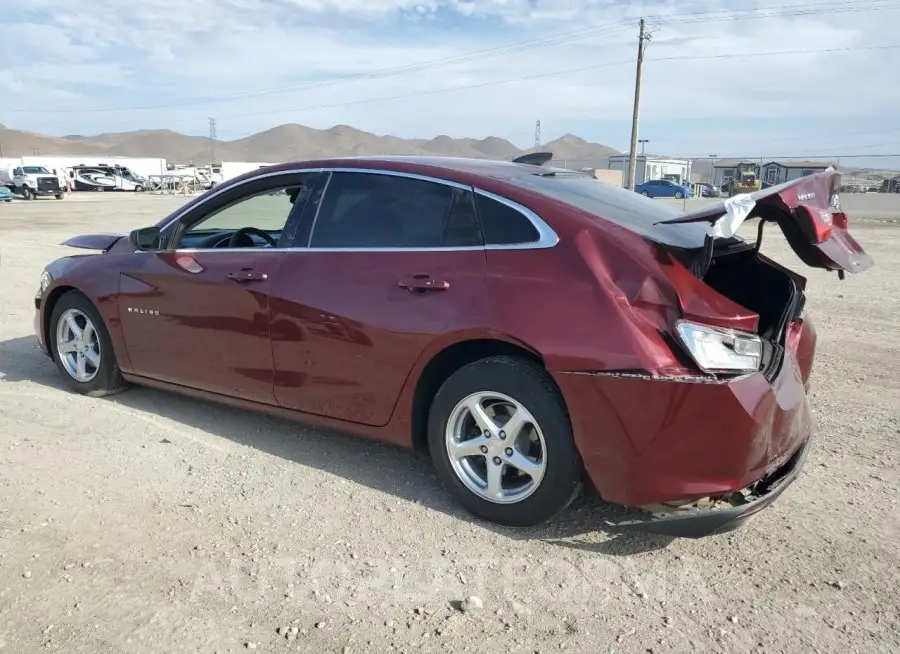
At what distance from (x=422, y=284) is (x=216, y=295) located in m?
1.42

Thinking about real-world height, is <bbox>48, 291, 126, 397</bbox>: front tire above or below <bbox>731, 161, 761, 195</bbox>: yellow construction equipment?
below

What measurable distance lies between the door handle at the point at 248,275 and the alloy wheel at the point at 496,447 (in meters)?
1.38

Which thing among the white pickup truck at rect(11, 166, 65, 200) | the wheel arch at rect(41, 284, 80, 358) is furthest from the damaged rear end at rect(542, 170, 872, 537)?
the white pickup truck at rect(11, 166, 65, 200)

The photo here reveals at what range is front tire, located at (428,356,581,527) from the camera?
10.4 feet

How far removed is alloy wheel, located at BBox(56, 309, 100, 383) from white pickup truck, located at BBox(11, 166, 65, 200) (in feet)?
140

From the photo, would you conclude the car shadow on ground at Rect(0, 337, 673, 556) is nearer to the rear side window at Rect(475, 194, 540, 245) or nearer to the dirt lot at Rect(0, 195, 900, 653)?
the dirt lot at Rect(0, 195, 900, 653)

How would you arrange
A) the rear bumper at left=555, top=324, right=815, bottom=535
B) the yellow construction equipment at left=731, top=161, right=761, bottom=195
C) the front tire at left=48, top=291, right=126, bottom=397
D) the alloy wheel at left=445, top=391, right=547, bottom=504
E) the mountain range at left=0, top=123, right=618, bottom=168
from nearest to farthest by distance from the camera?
the rear bumper at left=555, top=324, right=815, bottom=535 → the alloy wheel at left=445, top=391, right=547, bottom=504 → the front tire at left=48, top=291, right=126, bottom=397 → the yellow construction equipment at left=731, top=161, right=761, bottom=195 → the mountain range at left=0, top=123, right=618, bottom=168

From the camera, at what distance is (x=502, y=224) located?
11.1ft

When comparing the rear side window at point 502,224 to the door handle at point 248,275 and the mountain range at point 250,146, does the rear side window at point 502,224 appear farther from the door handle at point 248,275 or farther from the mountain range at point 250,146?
the mountain range at point 250,146

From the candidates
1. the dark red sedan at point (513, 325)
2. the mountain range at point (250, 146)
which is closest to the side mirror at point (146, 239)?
the dark red sedan at point (513, 325)

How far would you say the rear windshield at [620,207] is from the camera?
11.0 ft

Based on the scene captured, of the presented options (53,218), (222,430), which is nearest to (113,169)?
(53,218)

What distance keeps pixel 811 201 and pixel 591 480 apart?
5.05 feet

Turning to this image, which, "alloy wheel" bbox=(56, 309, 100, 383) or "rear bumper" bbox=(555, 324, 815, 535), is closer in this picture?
"rear bumper" bbox=(555, 324, 815, 535)
